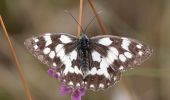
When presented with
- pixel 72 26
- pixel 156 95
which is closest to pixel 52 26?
pixel 72 26

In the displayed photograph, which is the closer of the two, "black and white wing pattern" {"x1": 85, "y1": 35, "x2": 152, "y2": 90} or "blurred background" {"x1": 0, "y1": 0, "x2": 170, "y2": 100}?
"black and white wing pattern" {"x1": 85, "y1": 35, "x2": 152, "y2": 90}

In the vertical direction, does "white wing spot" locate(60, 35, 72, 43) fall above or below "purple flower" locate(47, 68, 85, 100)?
above

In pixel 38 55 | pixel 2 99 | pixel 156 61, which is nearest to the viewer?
pixel 38 55

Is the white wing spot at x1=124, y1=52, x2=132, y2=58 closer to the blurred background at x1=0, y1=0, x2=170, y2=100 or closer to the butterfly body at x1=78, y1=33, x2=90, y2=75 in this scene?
the butterfly body at x1=78, y1=33, x2=90, y2=75

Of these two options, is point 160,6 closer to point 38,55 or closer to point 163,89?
point 163,89

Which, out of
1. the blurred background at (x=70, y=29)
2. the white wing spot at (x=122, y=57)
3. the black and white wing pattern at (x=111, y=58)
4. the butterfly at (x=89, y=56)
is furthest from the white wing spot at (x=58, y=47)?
the blurred background at (x=70, y=29)

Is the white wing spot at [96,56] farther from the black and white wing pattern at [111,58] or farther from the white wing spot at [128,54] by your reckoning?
the white wing spot at [128,54]

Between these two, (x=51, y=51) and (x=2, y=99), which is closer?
(x=51, y=51)

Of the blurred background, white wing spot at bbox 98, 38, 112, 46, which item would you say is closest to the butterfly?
white wing spot at bbox 98, 38, 112, 46

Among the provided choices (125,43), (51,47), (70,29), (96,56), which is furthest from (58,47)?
(70,29)
